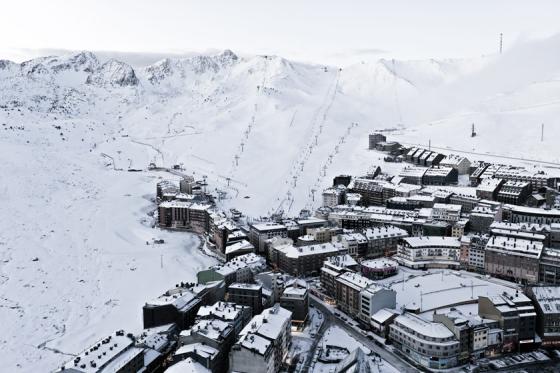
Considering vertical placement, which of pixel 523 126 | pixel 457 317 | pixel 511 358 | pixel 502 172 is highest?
pixel 523 126

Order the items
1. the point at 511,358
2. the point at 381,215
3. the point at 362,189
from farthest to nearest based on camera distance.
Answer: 1. the point at 362,189
2. the point at 381,215
3. the point at 511,358

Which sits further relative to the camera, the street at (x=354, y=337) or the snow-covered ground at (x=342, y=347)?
the street at (x=354, y=337)

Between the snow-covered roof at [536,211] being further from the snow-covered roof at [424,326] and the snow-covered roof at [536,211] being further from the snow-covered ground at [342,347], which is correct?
the snow-covered ground at [342,347]

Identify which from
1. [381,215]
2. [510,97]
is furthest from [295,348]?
[510,97]

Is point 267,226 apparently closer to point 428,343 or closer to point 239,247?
point 239,247

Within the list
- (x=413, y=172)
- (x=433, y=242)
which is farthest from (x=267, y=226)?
(x=413, y=172)

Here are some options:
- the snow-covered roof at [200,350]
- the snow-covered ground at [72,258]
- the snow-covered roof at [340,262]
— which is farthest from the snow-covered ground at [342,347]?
the snow-covered ground at [72,258]

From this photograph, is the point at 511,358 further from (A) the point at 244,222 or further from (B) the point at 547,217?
(A) the point at 244,222

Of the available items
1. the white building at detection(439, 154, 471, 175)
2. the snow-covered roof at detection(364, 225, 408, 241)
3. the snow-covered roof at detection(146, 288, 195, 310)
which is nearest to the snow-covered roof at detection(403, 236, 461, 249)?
the snow-covered roof at detection(364, 225, 408, 241)
